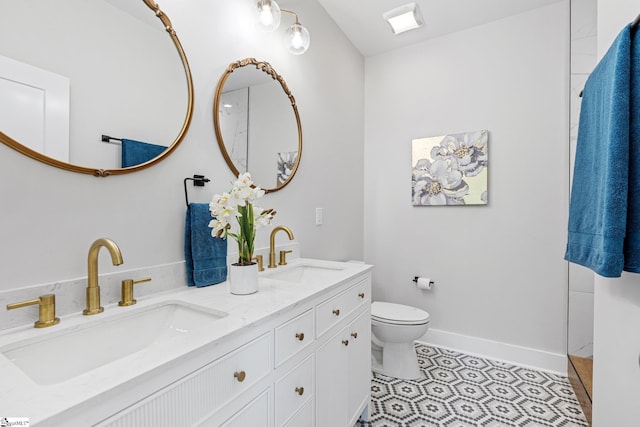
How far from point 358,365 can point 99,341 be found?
115 cm

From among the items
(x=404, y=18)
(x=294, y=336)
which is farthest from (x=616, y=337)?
(x=404, y=18)

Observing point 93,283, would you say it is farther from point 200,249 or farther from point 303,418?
point 303,418

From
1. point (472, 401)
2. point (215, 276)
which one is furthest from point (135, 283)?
point (472, 401)

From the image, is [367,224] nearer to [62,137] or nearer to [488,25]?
[488,25]

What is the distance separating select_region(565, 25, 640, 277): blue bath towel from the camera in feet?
2.86

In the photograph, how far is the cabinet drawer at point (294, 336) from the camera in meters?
0.97

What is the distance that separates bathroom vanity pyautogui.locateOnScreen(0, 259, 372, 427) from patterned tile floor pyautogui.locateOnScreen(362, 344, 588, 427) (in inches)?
19.2

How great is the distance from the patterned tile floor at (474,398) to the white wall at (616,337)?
703 millimetres

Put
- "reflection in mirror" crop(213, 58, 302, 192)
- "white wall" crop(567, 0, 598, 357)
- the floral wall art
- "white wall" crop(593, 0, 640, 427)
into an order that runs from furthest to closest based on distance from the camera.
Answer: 1. the floral wall art
2. "white wall" crop(567, 0, 598, 357)
3. "reflection in mirror" crop(213, 58, 302, 192)
4. "white wall" crop(593, 0, 640, 427)

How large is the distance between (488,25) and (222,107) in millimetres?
2293

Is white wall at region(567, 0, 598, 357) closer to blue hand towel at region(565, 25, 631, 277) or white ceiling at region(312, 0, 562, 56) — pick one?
white ceiling at region(312, 0, 562, 56)

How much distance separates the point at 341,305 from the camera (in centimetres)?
137

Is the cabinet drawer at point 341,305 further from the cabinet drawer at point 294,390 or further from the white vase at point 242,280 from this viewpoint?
the white vase at point 242,280

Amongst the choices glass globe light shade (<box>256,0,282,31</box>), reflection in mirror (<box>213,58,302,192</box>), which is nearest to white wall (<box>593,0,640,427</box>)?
glass globe light shade (<box>256,0,282,31</box>)
